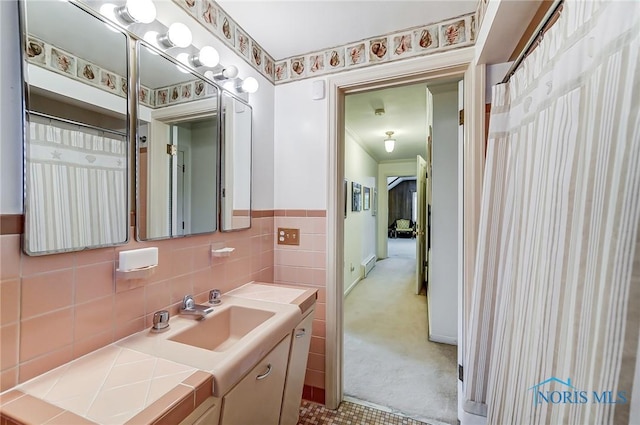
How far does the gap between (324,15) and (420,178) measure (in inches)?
122

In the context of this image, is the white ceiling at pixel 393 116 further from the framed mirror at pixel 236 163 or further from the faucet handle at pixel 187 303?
the faucet handle at pixel 187 303

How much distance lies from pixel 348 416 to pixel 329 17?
2.33 m

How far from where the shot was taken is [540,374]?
0.73 meters

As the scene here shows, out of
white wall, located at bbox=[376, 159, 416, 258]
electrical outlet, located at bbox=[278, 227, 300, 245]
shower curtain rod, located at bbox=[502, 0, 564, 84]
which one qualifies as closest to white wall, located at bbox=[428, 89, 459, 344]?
shower curtain rod, located at bbox=[502, 0, 564, 84]

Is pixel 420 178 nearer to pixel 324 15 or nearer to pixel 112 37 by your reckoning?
pixel 324 15

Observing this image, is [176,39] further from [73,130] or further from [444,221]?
[444,221]

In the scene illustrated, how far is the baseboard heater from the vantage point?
15.7 ft

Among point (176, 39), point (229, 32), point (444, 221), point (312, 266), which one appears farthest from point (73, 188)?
point (444, 221)

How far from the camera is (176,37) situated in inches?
42.8

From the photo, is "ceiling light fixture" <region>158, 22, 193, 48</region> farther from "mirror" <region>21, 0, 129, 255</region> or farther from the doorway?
the doorway

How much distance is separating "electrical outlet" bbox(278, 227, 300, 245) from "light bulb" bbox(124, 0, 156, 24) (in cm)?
126

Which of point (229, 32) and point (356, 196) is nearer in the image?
point (229, 32)

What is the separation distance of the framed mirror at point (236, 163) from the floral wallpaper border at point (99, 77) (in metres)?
0.21

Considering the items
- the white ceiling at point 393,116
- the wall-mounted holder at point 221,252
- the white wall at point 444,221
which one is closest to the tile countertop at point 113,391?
the wall-mounted holder at point 221,252
